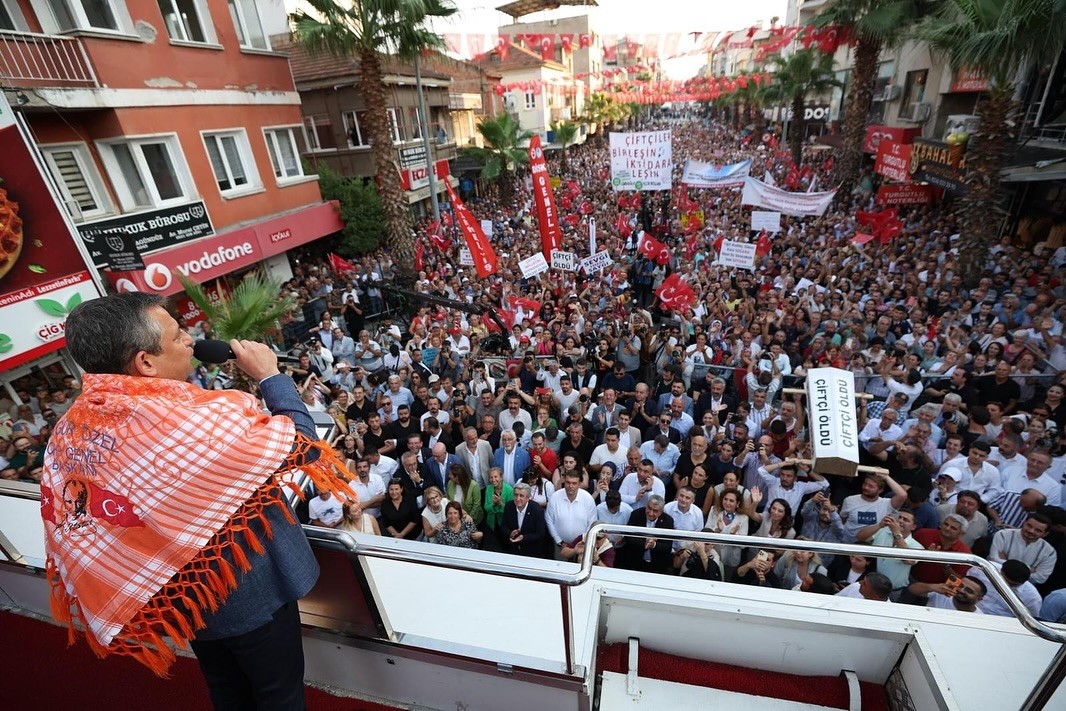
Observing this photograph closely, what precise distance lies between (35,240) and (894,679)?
444 inches

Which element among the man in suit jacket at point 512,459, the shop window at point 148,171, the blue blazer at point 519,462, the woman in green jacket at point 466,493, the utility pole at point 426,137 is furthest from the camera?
the utility pole at point 426,137

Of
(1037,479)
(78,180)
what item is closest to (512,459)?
(1037,479)

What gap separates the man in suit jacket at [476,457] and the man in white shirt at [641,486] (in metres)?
1.65

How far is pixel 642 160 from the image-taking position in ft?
43.7

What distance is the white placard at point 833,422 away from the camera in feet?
15.8

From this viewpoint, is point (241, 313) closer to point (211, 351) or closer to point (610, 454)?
point (610, 454)

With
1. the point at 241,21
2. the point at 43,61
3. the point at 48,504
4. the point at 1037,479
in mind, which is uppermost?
the point at 241,21

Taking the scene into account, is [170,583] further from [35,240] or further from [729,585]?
[35,240]

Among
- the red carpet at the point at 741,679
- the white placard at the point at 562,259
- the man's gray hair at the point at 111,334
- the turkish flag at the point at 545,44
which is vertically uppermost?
the turkish flag at the point at 545,44

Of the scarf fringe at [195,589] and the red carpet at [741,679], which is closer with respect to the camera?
the scarf fringe at [195,589]

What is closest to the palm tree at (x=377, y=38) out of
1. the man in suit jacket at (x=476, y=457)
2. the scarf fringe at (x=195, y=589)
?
the man in suit jacket at (x=476, y=457)

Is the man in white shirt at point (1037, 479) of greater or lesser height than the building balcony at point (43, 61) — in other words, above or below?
below

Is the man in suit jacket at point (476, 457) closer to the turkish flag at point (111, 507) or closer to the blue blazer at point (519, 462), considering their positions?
the blue blazer at point (519, 462)

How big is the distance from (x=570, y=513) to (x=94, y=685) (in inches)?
138
